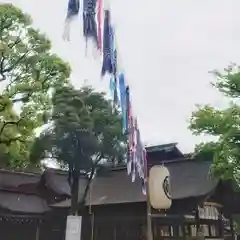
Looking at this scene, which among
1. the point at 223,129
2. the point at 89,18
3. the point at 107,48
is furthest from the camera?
the point at 223,129

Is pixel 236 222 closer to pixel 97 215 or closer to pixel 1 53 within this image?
pixel 97 215

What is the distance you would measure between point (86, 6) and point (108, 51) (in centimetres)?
138

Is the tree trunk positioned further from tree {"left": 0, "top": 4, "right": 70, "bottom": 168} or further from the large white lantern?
the large white lantern

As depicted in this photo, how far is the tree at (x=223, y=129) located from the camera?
16641 mm

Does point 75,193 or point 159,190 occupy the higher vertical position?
point 75,193

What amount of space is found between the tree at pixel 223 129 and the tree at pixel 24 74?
668 cm

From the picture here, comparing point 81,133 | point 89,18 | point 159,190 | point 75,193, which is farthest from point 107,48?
point 75,193

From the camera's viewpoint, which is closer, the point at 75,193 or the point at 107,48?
the point at 107,48

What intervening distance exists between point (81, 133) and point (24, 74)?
3842mm

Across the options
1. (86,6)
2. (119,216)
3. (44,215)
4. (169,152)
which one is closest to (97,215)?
(119,216)

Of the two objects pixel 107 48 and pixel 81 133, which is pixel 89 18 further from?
pixel 81 133

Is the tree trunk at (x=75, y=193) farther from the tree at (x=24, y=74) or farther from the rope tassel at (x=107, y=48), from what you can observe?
the rope tassel at (x=107, y=48)

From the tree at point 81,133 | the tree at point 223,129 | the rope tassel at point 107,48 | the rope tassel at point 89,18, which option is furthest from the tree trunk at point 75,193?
the rope tassel at point 89,18

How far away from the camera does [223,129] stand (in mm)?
17453
